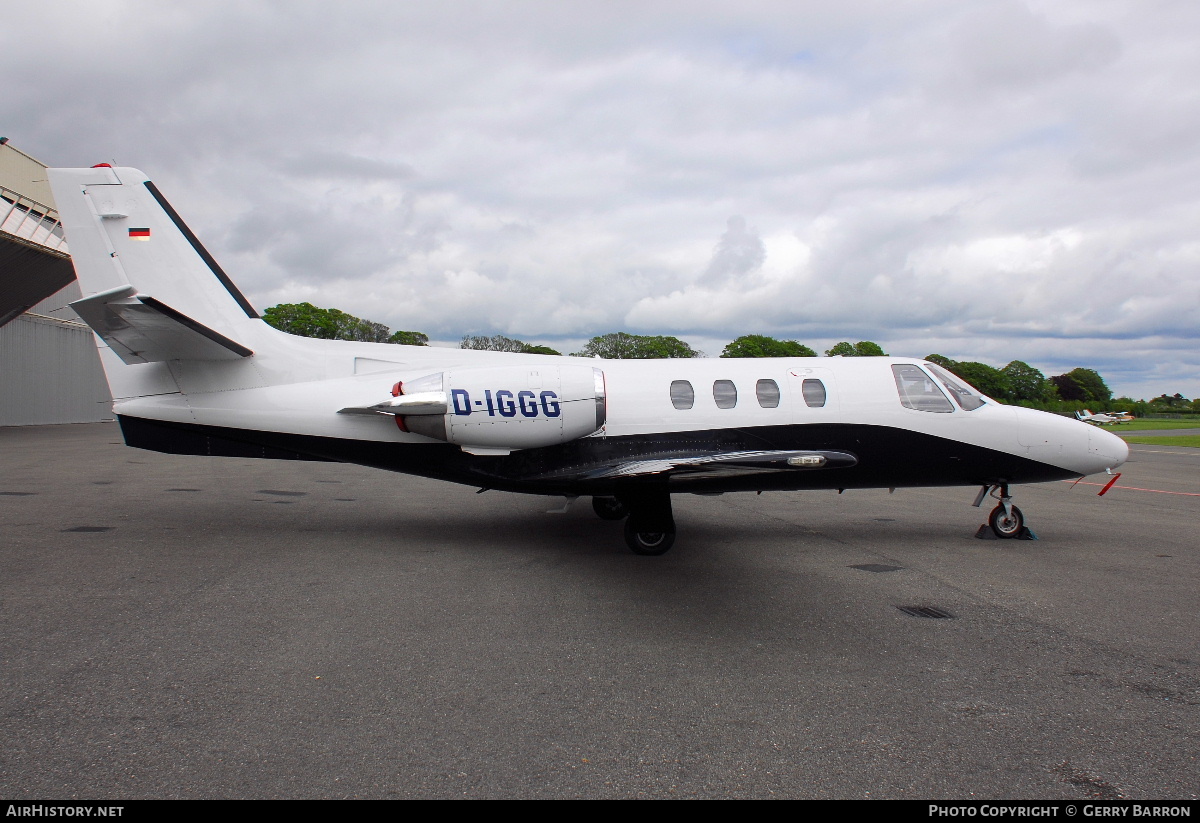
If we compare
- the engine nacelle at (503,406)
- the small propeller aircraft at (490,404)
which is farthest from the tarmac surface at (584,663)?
the engine nacelle at (503,406)

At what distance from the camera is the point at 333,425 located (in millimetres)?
7953

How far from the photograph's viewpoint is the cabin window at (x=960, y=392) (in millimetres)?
8719

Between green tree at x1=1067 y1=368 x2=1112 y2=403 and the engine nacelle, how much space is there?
146352 mm

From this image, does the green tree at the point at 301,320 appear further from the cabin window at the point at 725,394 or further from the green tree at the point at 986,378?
the green tree at the point at 986,378

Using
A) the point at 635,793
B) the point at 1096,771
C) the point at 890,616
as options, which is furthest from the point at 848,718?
the point at 890,616

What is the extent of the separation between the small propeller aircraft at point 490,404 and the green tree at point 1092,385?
5624 inches

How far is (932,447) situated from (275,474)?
14587 millimetres

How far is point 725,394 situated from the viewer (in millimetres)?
8234

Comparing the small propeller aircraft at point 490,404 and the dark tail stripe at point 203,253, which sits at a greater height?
the dark tail stripe at point 203,253

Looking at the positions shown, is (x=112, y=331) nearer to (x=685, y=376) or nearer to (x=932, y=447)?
(x=685, y=376)

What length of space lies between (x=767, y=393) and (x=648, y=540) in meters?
2.43

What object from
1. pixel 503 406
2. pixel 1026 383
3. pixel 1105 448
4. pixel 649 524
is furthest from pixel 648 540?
pixel 1026 383

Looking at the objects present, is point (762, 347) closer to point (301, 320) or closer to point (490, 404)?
point (301, 320)

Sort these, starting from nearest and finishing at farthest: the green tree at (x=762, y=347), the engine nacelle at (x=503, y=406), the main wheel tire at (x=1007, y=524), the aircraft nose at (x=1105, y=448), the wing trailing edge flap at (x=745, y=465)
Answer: the wing trailing edge flap at (x=745, y=465) → the engine nacelle at (x=503, y=406) → the aircraft nose at (x=1105, y=448) → the main wheel tire at (x=1007, y=524) → the green tree at (x=762, y=347)
